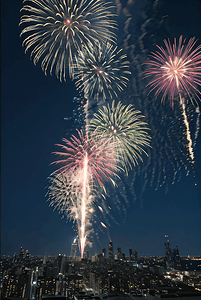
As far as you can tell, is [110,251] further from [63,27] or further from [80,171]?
[63,27]

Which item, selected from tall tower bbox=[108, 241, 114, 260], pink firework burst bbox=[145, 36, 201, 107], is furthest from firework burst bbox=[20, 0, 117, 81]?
tall tower bbox=[108, 241, 114, 260]

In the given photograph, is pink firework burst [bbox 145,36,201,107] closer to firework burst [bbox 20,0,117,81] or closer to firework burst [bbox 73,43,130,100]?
firework burst [bbox 73,43,130,100]

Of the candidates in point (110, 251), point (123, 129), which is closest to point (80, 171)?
point (123, 129)

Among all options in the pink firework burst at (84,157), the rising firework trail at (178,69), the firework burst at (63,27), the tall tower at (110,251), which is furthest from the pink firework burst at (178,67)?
the tall tower at (110,251)

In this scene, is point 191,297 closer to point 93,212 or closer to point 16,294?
point 16,294

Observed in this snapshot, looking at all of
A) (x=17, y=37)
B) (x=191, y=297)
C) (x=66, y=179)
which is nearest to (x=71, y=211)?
(x=66, y=179)

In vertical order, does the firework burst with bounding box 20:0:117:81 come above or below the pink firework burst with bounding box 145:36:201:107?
above

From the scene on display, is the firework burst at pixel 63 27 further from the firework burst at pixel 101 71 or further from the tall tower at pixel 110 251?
the tall tower at pixel 110 251
